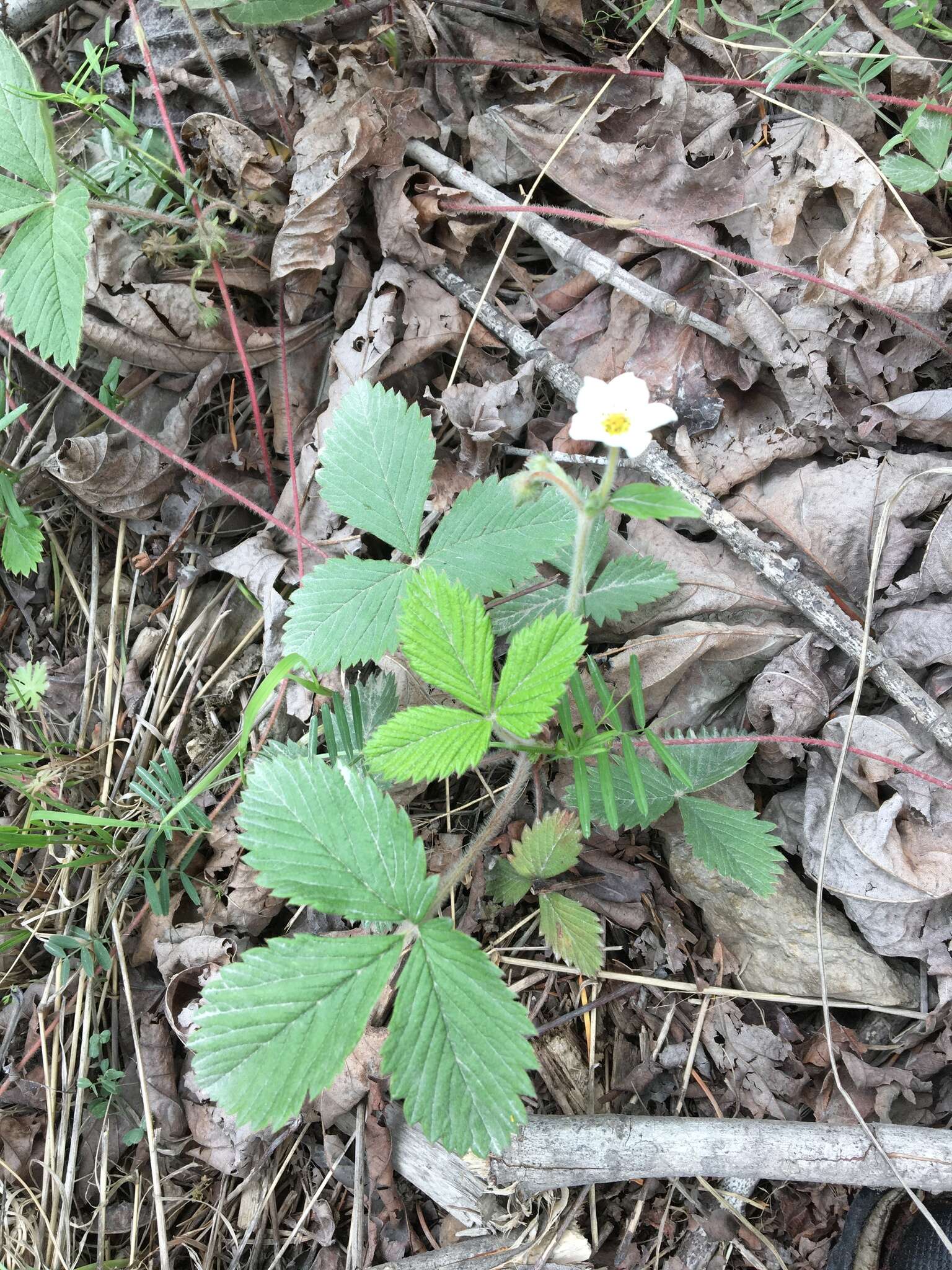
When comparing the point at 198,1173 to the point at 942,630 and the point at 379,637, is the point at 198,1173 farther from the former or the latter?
the point at 942,630

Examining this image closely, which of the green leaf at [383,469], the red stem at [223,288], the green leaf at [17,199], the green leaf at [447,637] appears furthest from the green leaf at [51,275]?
the green leaf at [447,637]

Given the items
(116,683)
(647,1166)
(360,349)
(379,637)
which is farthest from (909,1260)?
(360,349)

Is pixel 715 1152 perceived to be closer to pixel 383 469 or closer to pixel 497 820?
pixel 497 820

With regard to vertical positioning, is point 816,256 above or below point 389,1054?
above

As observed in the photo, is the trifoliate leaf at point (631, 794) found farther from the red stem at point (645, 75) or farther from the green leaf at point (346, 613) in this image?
the red stem at point (645, 75)

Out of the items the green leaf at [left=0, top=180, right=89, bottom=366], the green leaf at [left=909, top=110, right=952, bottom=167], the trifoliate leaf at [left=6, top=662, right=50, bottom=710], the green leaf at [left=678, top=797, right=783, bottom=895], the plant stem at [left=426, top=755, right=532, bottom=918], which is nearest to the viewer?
the plant stem at [left=426, top=755, right=532, bottom=918]

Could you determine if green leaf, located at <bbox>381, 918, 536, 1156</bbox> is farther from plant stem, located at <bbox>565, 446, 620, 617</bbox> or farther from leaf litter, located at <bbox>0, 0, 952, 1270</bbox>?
plant stem, located at <bbox>565, 446, 620, 617</bbox>

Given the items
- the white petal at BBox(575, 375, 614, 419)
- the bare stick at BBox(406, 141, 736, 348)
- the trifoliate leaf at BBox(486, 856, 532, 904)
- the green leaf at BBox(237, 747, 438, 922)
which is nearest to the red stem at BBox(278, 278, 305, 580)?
the bare stick at BBox(406, 141, 736, 348)

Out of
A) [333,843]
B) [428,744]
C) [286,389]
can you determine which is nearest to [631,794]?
[428,744]
